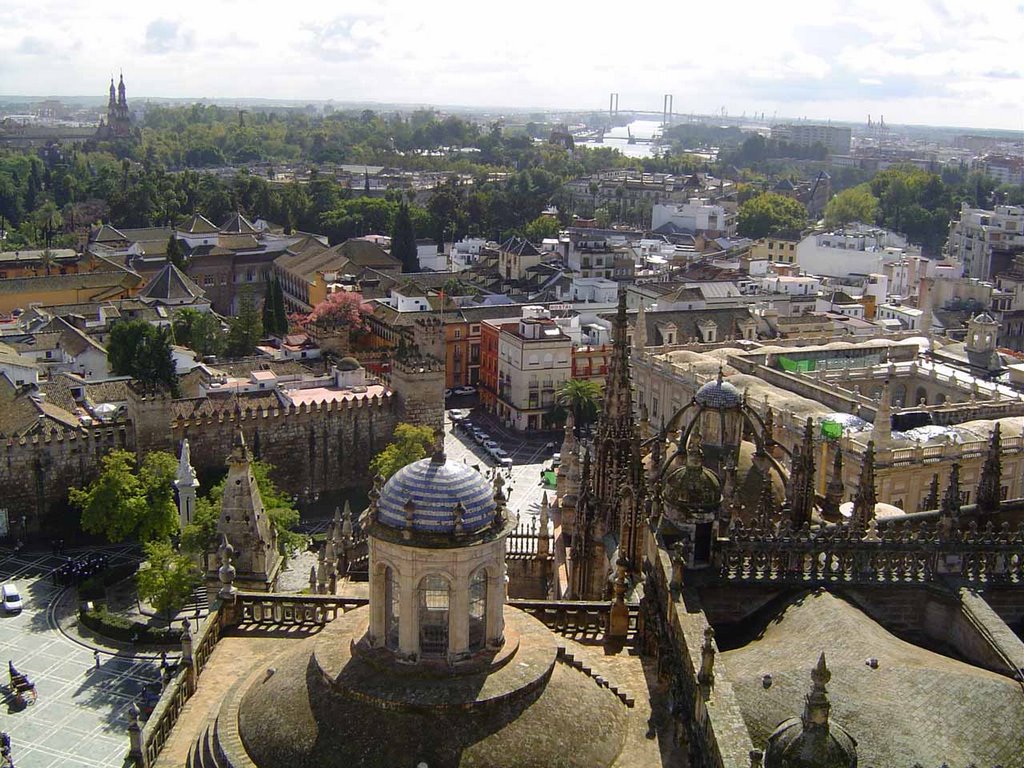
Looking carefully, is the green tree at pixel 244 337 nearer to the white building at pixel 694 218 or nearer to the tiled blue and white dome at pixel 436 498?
the tiled blue and white dome at pixel 436 498

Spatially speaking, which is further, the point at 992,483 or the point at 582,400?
the point at 582,400

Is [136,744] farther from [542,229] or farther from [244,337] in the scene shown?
[542,229]

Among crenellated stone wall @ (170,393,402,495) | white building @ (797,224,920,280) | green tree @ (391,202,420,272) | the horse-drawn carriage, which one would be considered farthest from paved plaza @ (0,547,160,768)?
white building @ (797,224,920,280)

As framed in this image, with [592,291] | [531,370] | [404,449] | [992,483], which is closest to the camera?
[992,483]

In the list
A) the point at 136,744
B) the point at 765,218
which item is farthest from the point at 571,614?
the point at 765,218

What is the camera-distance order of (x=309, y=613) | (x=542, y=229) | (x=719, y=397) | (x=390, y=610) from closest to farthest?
(x=390, y=610), (x=309, y=613), (x=719, y=397), (x=542, y=229)

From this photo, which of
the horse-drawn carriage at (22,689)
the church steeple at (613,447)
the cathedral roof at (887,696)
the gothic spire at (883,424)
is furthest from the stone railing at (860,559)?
the gothic spire at (883,424)

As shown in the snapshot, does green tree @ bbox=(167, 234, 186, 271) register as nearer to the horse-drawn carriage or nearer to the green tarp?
the green tarp
